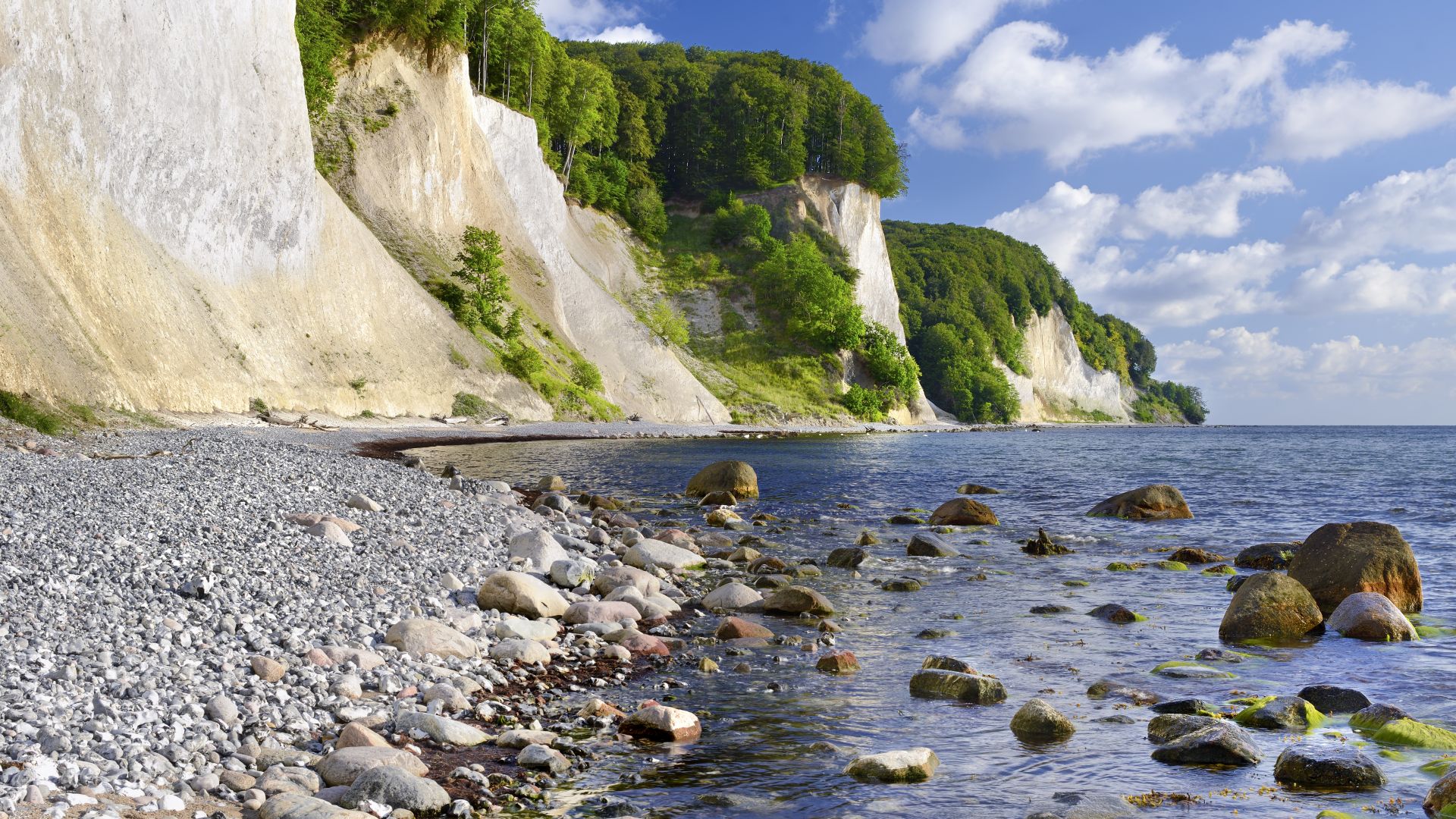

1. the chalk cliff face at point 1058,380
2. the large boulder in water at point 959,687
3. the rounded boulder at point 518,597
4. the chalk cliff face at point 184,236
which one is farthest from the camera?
the chalk cliff face at point 1058,380

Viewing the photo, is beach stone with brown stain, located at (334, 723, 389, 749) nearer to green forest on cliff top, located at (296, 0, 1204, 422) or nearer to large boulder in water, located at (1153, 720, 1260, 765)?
large boulder in water, located at (1153, 720, 1260, 765)

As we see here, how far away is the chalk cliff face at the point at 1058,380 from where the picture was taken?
136 m

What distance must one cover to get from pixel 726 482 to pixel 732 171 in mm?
77371

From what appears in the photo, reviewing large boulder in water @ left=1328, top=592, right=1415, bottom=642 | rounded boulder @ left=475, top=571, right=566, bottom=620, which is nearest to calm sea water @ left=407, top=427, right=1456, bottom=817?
large boulder in water @ left=1328, top=592, right=1415, bottom=642

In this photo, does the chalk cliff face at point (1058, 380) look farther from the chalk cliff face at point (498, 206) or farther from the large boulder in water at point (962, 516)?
the large boulder in water at point (962, 516)

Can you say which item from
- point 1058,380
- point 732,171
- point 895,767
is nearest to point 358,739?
point 895,767

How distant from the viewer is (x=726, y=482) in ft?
83.4

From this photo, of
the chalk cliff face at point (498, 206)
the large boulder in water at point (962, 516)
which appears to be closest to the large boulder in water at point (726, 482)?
the large boulder in water at point (962, 516)

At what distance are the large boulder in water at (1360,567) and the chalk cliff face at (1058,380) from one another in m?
122

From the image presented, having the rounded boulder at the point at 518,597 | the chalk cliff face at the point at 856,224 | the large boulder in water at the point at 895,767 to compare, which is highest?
the chalk cliff face at the point at 856,224

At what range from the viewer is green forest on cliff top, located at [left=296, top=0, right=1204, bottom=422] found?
73125 millimetres

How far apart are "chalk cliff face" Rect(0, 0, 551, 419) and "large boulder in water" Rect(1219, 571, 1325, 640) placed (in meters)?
26.4

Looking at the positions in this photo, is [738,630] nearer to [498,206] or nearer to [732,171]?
[498,206]

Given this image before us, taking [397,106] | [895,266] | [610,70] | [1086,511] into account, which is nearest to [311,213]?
[397,106]
